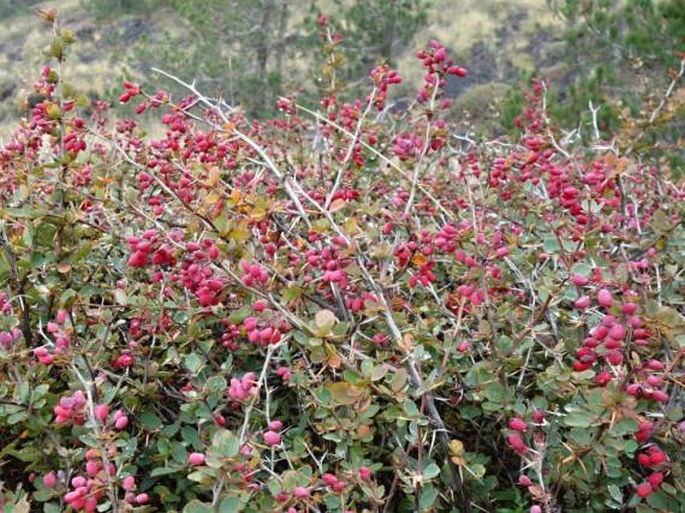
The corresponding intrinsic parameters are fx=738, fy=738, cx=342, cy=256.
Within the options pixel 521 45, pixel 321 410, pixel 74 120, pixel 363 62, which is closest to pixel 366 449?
pixel 321 410

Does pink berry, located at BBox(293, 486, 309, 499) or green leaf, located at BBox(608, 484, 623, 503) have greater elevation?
pink berry, located at BBox(293, 486, 309, 499)

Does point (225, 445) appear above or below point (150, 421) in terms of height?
above

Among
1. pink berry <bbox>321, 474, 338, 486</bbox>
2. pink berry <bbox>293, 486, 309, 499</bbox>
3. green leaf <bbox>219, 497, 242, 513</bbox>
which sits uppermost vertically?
green leaf <bbox>219, 497, 242, 513</bbox>

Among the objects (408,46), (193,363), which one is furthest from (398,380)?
(408,46)

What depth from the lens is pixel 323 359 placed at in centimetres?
123

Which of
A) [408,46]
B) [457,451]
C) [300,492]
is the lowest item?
[408,46]

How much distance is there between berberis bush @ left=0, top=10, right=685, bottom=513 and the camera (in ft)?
3.84

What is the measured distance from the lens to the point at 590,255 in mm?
1449

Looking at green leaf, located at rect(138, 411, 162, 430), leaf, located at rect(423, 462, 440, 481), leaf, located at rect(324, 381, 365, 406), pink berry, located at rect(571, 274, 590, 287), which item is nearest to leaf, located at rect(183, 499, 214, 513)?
leaf, located at rect(324, 381, 365, 406)

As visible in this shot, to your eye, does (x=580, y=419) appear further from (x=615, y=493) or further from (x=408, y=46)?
(x=408, y=46)

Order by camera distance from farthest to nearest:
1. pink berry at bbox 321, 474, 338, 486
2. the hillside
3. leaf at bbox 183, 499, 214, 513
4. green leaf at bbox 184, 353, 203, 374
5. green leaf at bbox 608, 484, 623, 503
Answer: the hillside
green leaf at bbox 184, 353, 203, 374
green leaf at bbox 608, 484, 623, 503
pink berry at bbox 321, 474, 338, 486
leaf at bbox 183, 499, 214, 513

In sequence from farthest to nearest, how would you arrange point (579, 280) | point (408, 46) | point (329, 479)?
point (408, 46) → point (579, 280) → point (329, 479)

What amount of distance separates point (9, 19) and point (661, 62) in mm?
25642

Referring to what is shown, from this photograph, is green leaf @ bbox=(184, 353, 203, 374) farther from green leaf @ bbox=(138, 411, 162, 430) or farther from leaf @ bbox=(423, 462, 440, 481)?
leaf @ bbox=(423, 462, 440, 481)
